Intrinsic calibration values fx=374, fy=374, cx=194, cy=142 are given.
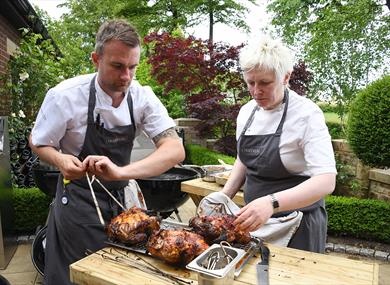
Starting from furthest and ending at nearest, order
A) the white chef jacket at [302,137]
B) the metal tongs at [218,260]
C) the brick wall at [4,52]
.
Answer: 1. the brick wall at [4,52]
2. the white chef jacket at [302,137]
3. the metal tongs at [218,260]

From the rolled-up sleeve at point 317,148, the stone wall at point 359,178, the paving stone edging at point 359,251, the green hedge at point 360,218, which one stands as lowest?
the paving stone edging at point 359,251

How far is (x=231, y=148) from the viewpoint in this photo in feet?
25.0

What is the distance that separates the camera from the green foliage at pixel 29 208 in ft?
16.1

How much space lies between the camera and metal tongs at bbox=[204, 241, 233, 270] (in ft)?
4.90

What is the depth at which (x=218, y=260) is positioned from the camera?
5.07 ft

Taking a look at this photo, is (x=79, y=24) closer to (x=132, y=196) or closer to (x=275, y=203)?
(x=132, y=196)

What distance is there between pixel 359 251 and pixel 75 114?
13.2 feet

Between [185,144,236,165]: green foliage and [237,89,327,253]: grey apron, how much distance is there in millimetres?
4184

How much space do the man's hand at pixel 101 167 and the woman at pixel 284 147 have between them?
742 millimetres

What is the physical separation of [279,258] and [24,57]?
21.0 ft

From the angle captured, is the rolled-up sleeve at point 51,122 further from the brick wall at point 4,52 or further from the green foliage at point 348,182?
the brick wall at point 4,52

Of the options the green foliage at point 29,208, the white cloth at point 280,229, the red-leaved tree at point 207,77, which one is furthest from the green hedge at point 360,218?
the green foliage at point 29,208

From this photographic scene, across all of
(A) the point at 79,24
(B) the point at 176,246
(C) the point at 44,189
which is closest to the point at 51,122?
(B) the point at 176,246

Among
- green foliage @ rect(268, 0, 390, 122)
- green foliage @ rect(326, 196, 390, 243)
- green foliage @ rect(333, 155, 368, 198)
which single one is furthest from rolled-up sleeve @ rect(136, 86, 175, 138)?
green foliage @ rect(268, 0, 390, 122)
